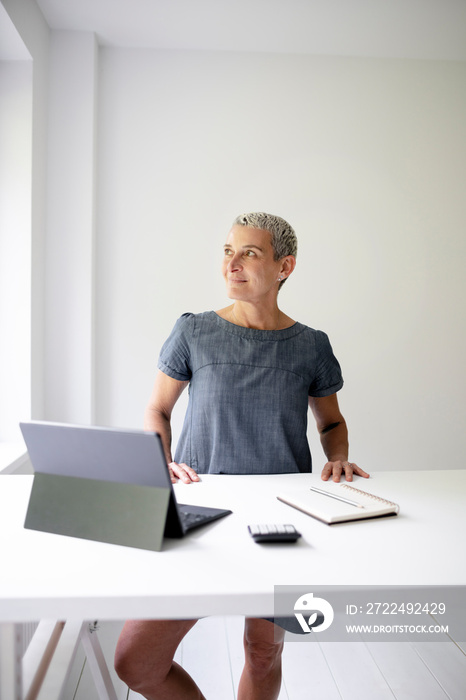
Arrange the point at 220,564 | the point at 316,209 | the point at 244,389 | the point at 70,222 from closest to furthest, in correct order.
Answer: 1. the point at 220,564
2. the point at 244,389
3. the point at 70,222
4. the point at 316,209

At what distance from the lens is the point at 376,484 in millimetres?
1311

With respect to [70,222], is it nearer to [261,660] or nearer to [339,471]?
[339,471]

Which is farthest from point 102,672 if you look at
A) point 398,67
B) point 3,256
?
point 398,67

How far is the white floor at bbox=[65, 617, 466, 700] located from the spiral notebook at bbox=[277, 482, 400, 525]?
980 mm

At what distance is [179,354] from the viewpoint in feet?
5.45

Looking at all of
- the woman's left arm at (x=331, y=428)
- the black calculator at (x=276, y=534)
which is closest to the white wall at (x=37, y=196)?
the woman's left arm at (x=331, y=428)

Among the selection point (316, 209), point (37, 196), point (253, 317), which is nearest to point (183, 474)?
point (253, 317)

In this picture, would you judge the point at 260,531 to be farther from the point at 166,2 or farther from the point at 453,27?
the point at 453,27

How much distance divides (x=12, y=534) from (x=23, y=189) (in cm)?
197

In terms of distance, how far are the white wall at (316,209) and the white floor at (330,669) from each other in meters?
1.17

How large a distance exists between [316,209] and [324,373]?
1.58 m

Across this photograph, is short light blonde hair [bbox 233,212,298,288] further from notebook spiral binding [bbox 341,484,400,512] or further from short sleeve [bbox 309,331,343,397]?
notebook spiral binding [bbox 341,484,400,512]

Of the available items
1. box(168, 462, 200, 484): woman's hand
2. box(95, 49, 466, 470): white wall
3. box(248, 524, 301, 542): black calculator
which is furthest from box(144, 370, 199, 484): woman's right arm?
box(95, 49, 466, 470): white wall

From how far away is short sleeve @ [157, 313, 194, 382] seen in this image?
5.44 ft
